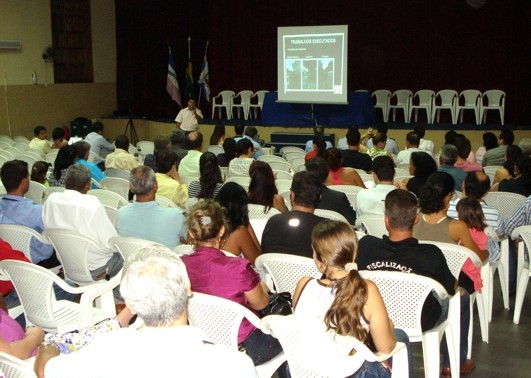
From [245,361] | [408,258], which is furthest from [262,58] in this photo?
[245,361]

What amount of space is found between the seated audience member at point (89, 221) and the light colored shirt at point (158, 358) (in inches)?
93.5

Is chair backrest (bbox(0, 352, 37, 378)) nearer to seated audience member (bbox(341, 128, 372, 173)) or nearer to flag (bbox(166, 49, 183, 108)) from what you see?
seated audience member (bbox(341, 128, 372, 173))

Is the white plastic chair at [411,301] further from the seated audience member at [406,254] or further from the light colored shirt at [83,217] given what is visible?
the light colored shirt at [83,217]

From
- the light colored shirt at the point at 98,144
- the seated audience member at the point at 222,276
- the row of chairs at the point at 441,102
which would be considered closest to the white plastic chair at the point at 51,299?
the seated audience member at the point at 222,276

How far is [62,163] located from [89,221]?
1997 mm

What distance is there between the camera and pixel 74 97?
1566 centimetres

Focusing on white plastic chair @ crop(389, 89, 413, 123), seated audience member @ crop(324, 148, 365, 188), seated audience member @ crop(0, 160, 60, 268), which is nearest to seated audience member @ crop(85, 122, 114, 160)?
seated audience member @ crop(324, 148, 365, 188)

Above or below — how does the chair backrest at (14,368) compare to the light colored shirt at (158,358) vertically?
below

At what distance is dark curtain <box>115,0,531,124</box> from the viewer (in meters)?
13.8

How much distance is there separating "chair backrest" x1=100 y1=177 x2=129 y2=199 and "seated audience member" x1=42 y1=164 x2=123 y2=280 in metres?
1.69

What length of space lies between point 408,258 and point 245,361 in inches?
60.0

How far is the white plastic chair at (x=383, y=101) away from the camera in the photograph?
1428 cm

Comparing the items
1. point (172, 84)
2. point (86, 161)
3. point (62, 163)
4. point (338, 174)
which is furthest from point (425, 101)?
point (62, 163)

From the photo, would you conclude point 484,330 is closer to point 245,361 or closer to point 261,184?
point 261,184
